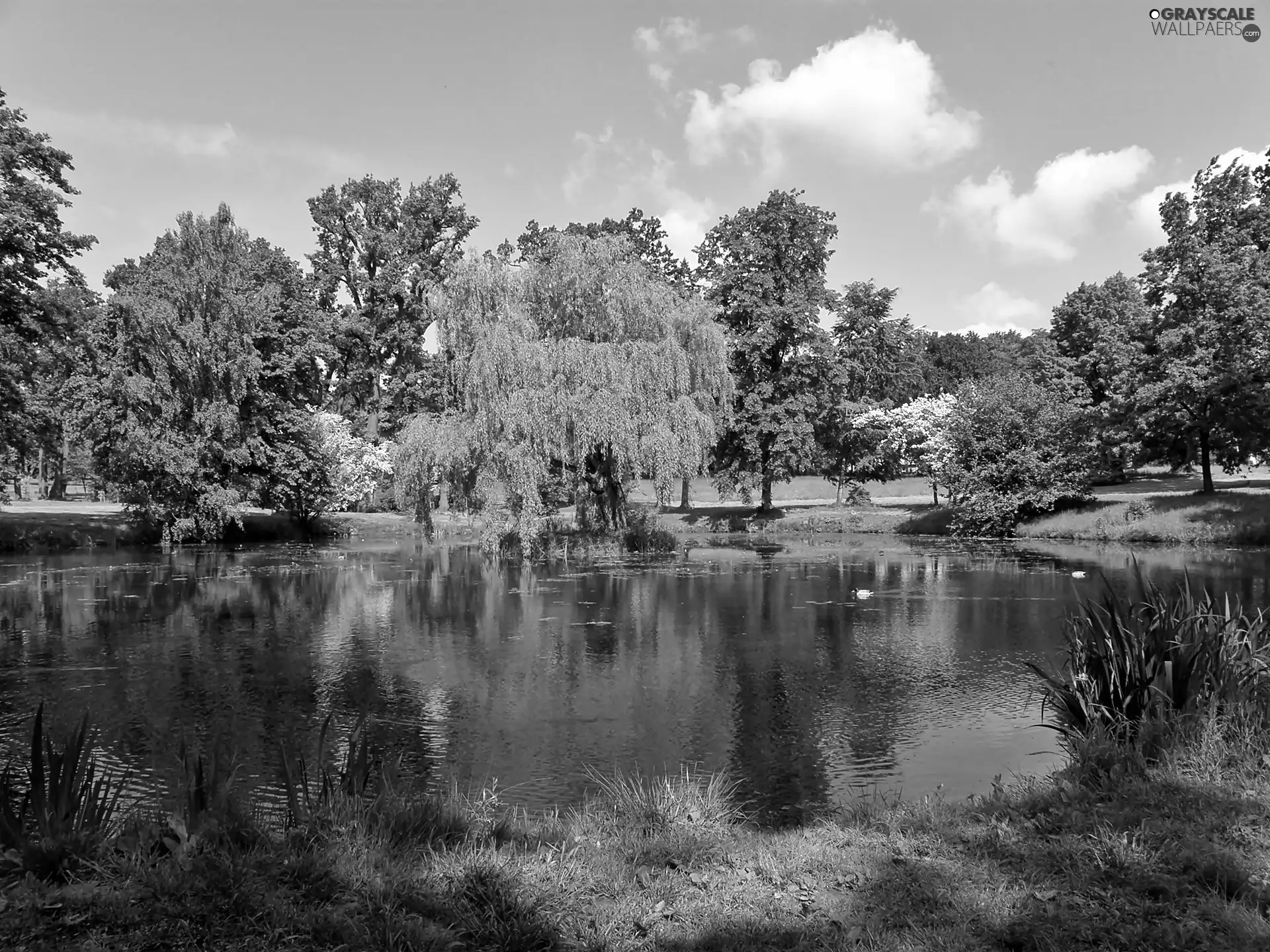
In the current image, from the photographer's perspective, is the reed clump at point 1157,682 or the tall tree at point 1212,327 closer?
the reed clump at point 1157,682

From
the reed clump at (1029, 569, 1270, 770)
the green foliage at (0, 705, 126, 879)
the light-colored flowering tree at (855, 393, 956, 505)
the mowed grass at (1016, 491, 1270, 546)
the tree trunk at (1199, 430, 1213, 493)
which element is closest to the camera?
the green foliage at (0, 705, 126, 879)

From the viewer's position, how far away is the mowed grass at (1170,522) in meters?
32.2

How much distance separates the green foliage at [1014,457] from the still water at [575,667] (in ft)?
36.4

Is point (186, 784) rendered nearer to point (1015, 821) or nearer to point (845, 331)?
point (1015, 821)

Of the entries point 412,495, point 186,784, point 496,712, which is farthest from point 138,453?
point 186,784

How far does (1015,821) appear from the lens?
21.0 ft

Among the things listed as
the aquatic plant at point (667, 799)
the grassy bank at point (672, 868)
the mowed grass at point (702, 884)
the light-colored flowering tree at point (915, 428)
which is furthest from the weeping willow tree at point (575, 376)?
the mowed grass at point (702, 884)

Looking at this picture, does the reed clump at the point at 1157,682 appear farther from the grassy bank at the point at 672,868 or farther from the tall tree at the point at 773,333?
the tall tree at the point at 773,333

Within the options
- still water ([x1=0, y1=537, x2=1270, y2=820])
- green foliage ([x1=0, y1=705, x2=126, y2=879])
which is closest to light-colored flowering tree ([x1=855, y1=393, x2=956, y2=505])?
still water ([x1=0, y1=537, x2=1270, y2=820])

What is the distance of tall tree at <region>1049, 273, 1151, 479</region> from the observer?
37.0 metres

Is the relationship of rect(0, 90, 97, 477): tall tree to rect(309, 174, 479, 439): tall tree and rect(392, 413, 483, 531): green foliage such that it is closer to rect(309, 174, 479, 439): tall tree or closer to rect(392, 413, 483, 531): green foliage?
rect(392, 413, 483, 531): green foliage

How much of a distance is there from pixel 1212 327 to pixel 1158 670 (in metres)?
32.5

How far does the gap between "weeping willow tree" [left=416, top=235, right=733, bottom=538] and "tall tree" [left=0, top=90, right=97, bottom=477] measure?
1430 centimetres

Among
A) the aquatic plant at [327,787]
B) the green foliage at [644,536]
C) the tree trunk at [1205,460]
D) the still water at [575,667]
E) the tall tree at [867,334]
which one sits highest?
the tall tree at [867,334]
